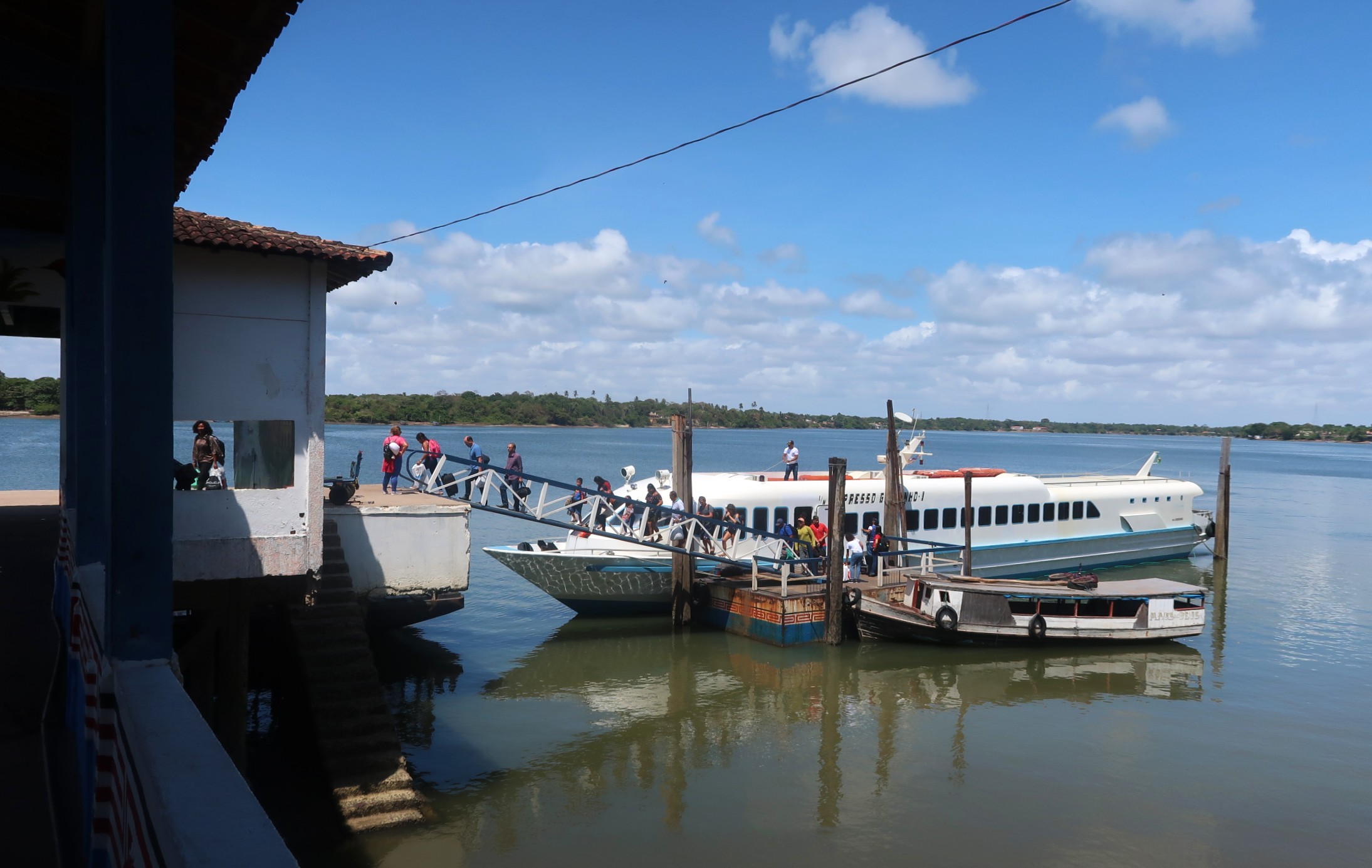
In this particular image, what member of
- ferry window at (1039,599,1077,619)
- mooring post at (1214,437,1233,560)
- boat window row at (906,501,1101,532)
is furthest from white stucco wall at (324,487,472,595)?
mooring post at (1214,437,1233,560)

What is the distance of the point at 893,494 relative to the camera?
25562mm

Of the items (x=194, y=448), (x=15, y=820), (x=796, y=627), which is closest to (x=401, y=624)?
(x=194, y=448)

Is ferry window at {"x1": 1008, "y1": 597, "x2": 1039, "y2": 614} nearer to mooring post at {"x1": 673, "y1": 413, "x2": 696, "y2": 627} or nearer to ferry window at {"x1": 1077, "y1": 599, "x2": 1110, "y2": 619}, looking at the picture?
ferry window at {"x1": 1077, "y1": 599, "x2": 1110, "y2": 619}

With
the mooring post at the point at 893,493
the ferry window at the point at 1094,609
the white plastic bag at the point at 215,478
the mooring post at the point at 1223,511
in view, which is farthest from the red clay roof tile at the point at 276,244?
the mooring post at the point at 1223,511

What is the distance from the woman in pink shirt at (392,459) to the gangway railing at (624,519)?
5.1 inches

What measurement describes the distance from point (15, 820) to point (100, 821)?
50.7 inches

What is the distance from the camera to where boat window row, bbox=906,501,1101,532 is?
2759 centimetres

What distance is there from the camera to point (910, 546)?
26.6 metres

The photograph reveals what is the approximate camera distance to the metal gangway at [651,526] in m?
17.5

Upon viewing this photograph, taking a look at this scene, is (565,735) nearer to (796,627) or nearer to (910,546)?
(796,627)

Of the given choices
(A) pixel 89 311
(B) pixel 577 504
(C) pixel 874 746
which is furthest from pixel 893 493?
(A) pixel 89 311

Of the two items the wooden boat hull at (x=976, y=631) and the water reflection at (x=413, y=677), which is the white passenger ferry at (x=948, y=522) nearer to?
the wooden boat hull at (x=976, y=631)

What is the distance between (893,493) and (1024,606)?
535 cm

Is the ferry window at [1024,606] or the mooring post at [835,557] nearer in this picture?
the mooring post at [835,557]
